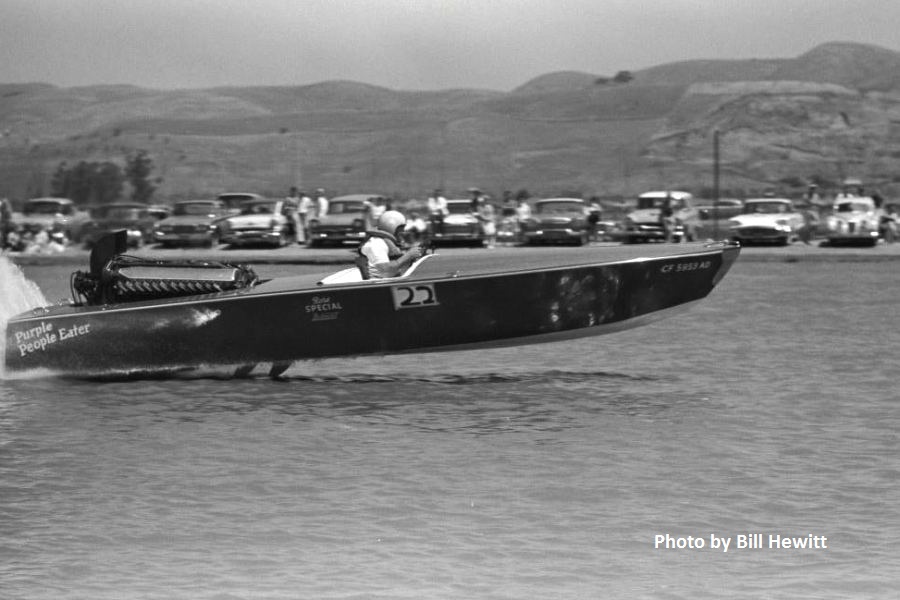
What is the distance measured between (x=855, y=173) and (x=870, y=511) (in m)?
80.1

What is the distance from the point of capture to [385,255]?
14797mm

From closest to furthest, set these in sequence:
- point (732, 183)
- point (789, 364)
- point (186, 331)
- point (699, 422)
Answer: point (699, 422), point (186, 331), point (789, 364), point (732, 183)

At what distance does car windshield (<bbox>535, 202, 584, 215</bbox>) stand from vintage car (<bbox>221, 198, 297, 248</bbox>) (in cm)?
583

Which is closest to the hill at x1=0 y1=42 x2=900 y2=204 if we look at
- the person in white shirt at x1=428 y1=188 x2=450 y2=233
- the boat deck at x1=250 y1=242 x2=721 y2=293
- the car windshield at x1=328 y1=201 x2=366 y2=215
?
the person in white shirt at x1=428 y1=188 x2=450 y2=233

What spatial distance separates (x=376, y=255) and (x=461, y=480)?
4115 millimetres

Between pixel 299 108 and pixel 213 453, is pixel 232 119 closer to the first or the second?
pixel 299 108

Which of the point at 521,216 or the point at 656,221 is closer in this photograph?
the point at 656,221

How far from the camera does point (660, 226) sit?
39.1 m

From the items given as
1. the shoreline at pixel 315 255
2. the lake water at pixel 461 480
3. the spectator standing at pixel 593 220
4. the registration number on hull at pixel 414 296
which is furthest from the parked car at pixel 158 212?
the registration number on hull at pixel 414 296

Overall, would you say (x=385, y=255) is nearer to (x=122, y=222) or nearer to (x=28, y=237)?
(x=28, y=237)

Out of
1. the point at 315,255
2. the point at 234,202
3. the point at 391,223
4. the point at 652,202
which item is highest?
the point at 391,223

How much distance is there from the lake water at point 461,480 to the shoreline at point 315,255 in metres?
16.2

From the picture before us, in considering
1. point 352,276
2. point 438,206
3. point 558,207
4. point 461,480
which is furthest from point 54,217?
point 461,480

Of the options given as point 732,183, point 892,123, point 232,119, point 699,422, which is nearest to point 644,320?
point 699,422
